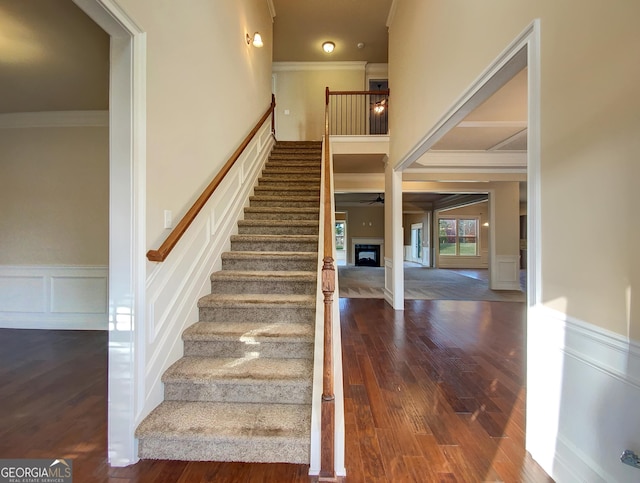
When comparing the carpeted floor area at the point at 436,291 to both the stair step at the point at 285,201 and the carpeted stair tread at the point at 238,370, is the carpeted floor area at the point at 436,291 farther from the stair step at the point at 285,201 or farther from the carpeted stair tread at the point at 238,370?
the carpeted stair tread at the point at 238,370

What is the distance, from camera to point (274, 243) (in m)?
2.92

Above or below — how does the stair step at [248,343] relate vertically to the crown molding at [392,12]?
below

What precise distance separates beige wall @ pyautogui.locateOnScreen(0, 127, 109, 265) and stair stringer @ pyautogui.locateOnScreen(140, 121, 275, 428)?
6.08ft

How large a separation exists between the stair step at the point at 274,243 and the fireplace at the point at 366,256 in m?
10.4

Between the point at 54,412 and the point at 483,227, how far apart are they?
13.7 metres

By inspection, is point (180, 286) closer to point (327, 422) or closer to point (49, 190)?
point (327, 422)

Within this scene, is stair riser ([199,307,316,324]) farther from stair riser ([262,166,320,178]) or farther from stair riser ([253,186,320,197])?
stair riser ([262,166,320,178])

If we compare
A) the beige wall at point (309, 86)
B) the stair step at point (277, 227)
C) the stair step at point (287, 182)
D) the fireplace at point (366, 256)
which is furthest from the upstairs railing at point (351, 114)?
the fireplace at point (366, 256)

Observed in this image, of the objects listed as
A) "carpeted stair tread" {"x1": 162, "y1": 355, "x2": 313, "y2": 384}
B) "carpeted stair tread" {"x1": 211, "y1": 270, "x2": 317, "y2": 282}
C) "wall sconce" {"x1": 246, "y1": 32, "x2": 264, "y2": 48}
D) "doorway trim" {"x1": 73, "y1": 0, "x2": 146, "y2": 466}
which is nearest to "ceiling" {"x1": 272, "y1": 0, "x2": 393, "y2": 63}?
"wall sconce" {"x1": 246, "y1": 32, "x2": 264, "y2": 48}

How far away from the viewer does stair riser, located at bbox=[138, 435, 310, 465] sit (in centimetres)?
146

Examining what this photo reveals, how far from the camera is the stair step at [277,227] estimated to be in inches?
124

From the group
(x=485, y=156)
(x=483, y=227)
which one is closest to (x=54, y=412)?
(x=485, y=156)

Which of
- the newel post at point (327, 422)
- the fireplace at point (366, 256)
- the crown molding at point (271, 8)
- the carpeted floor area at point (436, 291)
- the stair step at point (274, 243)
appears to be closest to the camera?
the newel post at point (327, 422)

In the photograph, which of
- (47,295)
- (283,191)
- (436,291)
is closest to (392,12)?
(283,191)
